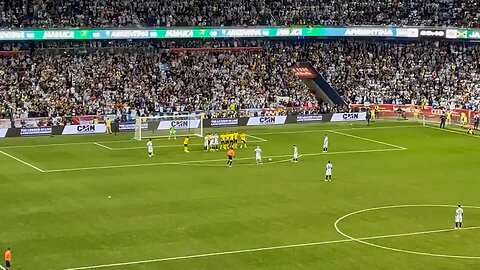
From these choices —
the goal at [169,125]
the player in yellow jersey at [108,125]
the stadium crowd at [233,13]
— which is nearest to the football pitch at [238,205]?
the goal at [169,125]

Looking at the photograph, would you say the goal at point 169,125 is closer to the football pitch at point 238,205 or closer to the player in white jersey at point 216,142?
the football pitch at point 238,205

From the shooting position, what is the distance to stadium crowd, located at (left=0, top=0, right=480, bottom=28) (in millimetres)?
74625

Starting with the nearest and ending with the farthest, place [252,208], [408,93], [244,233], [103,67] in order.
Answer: [244,233]
[252,208]
[103,67]
[408,93]

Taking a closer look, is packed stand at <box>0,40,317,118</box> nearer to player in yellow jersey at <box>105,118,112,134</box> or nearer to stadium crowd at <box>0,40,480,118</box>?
stadium crowd at <box>0,40,480,118</box>

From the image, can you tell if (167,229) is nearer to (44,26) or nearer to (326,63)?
(44,26)

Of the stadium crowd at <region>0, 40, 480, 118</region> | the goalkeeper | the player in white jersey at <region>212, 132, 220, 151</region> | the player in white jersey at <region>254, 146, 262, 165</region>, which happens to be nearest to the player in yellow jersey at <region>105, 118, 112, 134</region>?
the stadium crowd at <region>0, 40, 480, 118</region>

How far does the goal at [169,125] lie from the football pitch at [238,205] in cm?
189

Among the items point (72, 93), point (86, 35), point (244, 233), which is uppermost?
point (86, 35)

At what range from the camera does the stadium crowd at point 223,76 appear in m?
72.8

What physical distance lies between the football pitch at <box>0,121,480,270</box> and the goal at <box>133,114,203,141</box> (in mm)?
1888

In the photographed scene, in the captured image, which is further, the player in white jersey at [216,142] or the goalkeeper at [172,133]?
the goalkeeper at [172,133]

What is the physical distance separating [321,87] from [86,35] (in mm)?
23282

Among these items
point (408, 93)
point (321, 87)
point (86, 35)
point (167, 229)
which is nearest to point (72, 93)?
point (86, 35)

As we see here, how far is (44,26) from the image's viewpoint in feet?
240
